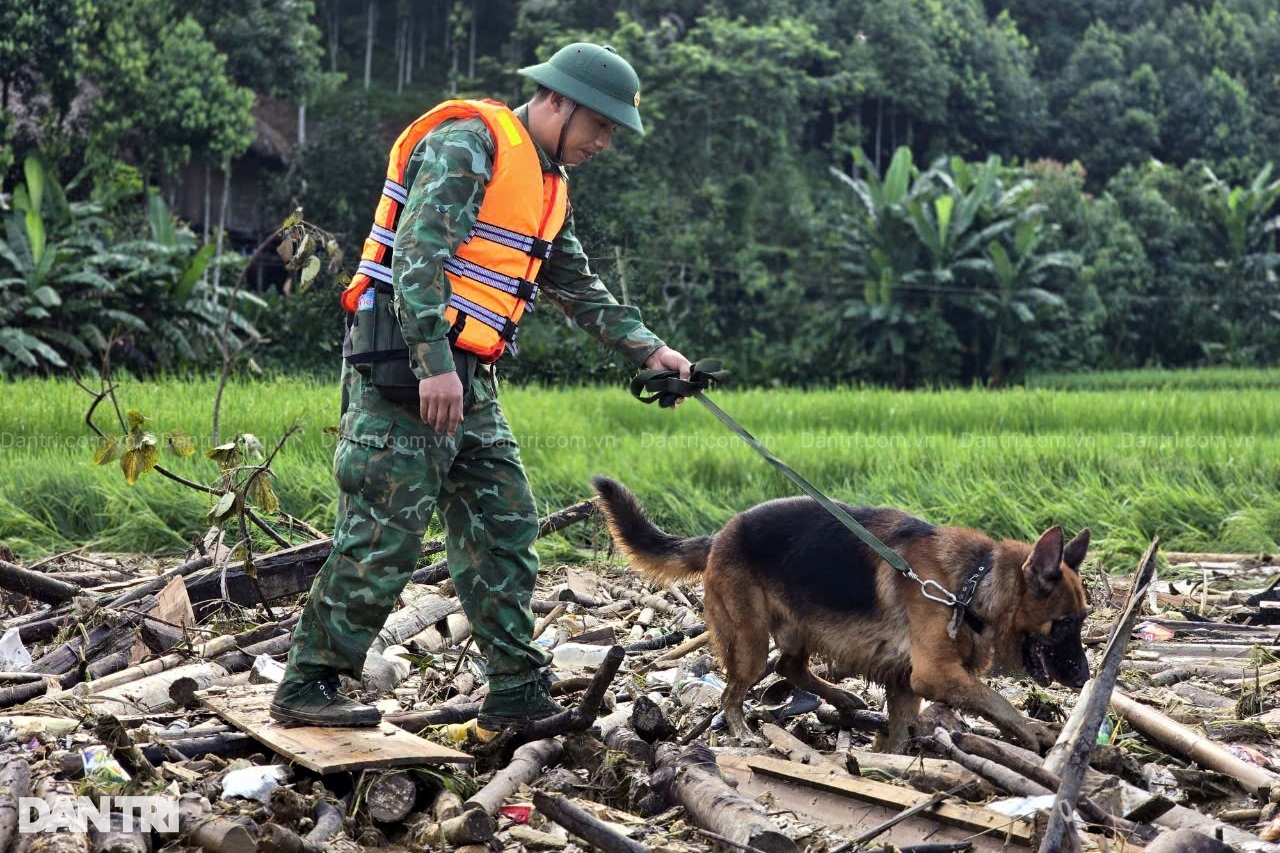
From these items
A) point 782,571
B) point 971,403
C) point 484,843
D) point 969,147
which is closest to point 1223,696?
point 782,571

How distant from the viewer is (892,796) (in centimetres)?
336

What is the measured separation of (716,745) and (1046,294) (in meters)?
19.8

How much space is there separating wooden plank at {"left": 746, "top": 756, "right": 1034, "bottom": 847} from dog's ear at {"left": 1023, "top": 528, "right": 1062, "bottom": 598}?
0.82 meters

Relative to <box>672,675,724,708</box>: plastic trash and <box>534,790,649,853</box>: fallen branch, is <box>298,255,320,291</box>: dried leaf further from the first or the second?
<box>534,790,649,853</box>: fallen branch

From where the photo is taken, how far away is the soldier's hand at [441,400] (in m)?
3.42

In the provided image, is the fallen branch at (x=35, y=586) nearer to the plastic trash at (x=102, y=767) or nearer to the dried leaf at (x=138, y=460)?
the dried leaf at (x=138, y=460)

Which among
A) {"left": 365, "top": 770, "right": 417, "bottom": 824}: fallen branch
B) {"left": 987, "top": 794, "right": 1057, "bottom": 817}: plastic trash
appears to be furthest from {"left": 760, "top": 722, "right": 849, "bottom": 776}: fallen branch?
{"left": 365, "top": 770, "right": 417, "bottom": 824}: fallen branch

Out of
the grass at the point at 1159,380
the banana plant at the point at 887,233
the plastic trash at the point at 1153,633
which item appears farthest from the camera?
the banana plant at the point at 887,233

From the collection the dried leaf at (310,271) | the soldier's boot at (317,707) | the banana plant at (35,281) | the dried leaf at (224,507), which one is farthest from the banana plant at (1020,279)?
the soldier's boot at (317,707)

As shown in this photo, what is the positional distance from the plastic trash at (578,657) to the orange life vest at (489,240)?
62.8 inches

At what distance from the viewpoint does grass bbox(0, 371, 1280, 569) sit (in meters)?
7.77

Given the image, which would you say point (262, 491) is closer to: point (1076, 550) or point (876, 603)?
point (876, 603)

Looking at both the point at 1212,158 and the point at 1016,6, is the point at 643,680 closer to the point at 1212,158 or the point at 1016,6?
the point at 1212,158

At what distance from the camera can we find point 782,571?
4.24m
